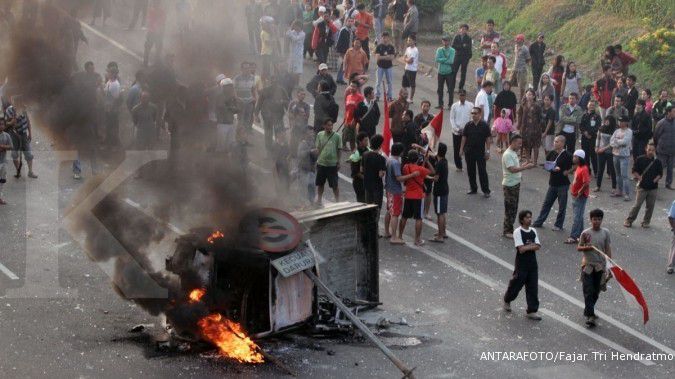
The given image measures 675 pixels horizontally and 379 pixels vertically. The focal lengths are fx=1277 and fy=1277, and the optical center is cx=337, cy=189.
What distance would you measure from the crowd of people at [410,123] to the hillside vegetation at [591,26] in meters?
1.05

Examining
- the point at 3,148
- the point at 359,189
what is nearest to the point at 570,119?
the point at 359,189

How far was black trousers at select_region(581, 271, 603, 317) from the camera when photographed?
1580 cm

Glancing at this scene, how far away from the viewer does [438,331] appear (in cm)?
1539

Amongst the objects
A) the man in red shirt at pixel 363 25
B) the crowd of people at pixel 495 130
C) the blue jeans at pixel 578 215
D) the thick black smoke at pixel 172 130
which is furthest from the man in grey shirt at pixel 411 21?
the thick black smoke at pixel 172 130

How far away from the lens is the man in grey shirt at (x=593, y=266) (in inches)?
623

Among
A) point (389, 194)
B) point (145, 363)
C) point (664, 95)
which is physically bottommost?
point (145, 363)

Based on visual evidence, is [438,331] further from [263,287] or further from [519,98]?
[519,98]

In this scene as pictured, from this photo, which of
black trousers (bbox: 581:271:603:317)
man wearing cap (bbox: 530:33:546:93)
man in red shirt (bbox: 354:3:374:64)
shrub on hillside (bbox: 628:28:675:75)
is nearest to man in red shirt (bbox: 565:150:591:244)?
black trousers (bbox: 581:271:603:317)

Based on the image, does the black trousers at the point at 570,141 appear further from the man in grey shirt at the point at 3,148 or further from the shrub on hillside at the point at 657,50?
the man in grey shirt at the point at 3,148

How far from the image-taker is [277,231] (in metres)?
14.2

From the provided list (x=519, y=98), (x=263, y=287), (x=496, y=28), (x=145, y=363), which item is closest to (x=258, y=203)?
(x=263, y=287)

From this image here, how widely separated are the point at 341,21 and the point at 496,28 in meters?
4.28

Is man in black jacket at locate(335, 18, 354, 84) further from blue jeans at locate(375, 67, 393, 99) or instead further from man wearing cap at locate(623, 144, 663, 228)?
man wearing cap at locate(623, 144, 663, 228)

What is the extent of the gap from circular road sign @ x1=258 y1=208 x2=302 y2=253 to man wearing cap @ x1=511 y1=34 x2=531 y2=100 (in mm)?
12743
